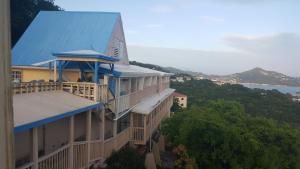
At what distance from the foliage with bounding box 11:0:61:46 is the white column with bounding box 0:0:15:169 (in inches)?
1076

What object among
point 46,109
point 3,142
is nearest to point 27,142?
point 46,109

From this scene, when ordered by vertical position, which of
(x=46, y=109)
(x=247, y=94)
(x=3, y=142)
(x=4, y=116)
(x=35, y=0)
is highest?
(x=35, y=0)

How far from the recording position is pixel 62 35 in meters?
18.6

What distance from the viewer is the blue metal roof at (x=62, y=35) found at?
17.5m

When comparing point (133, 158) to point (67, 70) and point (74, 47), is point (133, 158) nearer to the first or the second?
point (67, 70)

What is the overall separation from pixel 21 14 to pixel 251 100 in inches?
2186

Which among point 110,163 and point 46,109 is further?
point 110,163

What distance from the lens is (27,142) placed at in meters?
9.27

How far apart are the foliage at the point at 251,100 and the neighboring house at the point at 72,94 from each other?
113 feet

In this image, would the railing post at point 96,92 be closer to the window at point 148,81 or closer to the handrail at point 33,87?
the handrail at point 33,87

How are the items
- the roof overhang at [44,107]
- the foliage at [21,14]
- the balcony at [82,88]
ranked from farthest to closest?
the foliage at [21,14] < the balcony at [82,88] < the roof overhang at [44,107]

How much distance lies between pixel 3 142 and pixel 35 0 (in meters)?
32.0

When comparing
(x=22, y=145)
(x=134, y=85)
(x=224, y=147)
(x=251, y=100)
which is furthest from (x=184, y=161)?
(x=251, y=100)

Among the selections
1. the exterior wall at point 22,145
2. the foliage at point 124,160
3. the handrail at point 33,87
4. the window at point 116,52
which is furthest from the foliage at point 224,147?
the exterior wall at point 22,145
